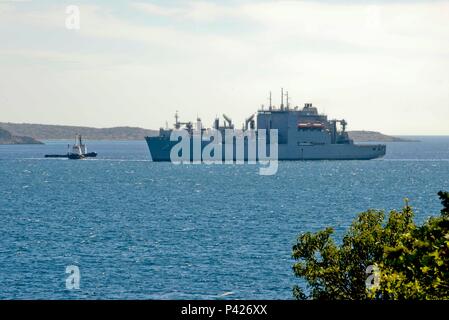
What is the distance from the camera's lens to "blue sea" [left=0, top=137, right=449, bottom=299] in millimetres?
43531

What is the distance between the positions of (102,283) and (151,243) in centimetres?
1724

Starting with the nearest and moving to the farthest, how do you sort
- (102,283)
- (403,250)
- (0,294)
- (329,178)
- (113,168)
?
(403,250)
(0,294)
(102,283)
(329,178)
(113,168)

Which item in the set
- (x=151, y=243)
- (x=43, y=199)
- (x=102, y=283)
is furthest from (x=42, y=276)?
(x=43, y=199)

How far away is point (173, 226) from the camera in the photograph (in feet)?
240

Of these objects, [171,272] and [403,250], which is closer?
[403,250]

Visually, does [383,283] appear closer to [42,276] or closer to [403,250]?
[403,250]

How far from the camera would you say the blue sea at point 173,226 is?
43.5m

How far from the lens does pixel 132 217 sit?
81812 mm

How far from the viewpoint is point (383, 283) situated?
17.5 metres

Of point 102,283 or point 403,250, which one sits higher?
point 403,250
